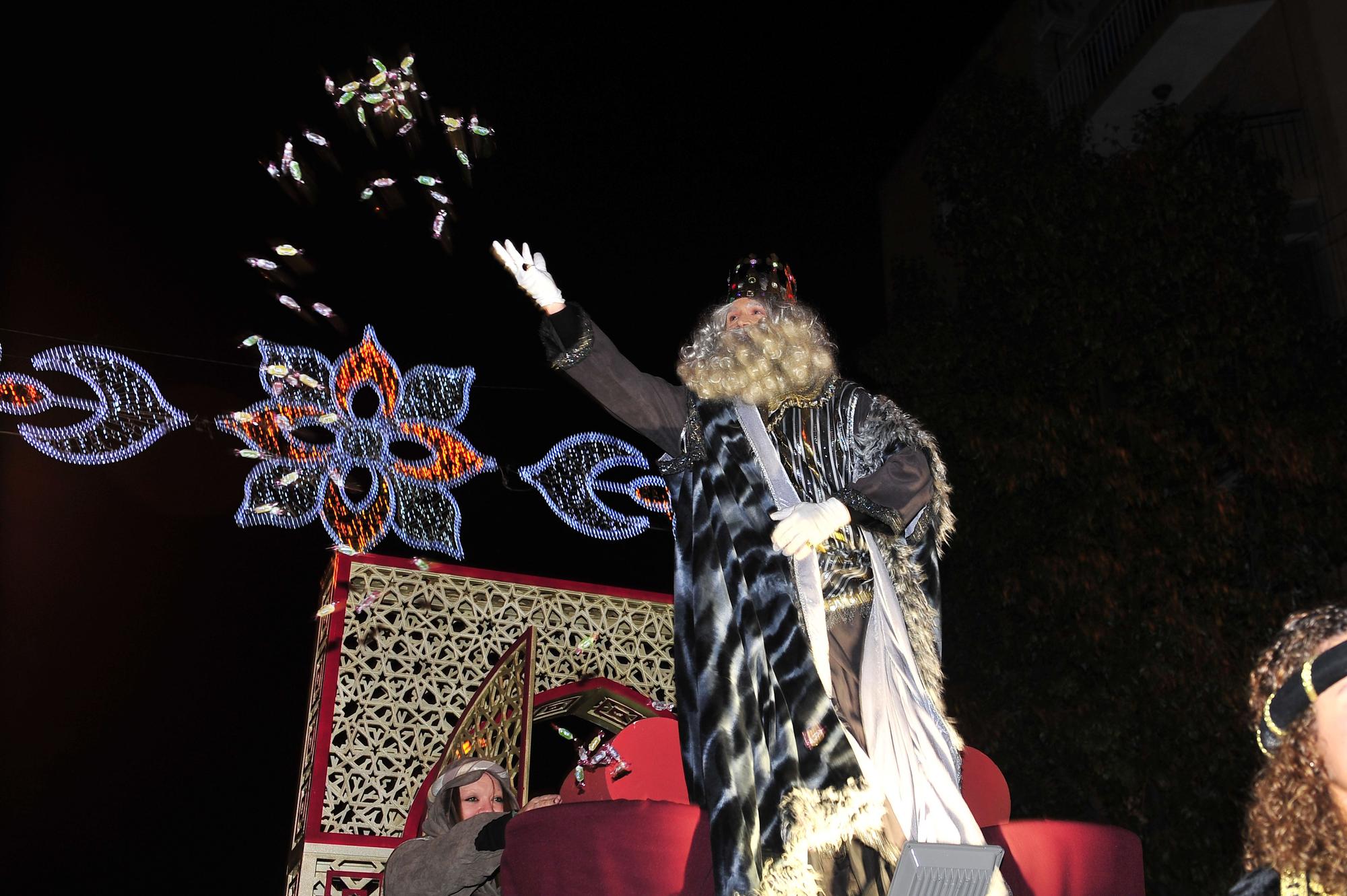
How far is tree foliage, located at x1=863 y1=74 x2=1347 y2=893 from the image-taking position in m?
5.25

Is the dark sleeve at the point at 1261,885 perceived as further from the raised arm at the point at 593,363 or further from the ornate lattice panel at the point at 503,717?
the ornate lattice panel at the point at 503,717

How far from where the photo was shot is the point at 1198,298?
580 cm

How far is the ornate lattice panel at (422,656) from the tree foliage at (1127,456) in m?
1.75

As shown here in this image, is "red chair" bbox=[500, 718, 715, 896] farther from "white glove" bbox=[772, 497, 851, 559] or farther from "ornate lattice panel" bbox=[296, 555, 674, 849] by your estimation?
"ornate lattice panel" bbox=[296, 555, 674, 849]

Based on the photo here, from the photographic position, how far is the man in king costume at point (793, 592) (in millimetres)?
2260

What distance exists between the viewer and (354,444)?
6312 mm

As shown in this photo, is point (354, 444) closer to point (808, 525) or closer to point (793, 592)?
point (793, 592)

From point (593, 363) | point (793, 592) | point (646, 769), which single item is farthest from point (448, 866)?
point (593, 363)

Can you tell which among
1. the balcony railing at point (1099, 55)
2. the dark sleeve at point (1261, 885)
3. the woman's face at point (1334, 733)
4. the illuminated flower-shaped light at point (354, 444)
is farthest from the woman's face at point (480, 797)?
the balcony railing at point (1099, 55)

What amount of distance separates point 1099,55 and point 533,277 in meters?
8.37

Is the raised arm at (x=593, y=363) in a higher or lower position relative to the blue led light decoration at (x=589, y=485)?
lower

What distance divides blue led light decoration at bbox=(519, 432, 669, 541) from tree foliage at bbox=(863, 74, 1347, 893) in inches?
64.8

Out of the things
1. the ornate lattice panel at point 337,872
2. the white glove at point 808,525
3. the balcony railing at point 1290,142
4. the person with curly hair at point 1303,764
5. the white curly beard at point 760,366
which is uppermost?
the balcony railing at point 1290,142

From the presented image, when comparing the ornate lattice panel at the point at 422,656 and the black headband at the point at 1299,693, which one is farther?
the ornate lattice panel at the point at 422,656
